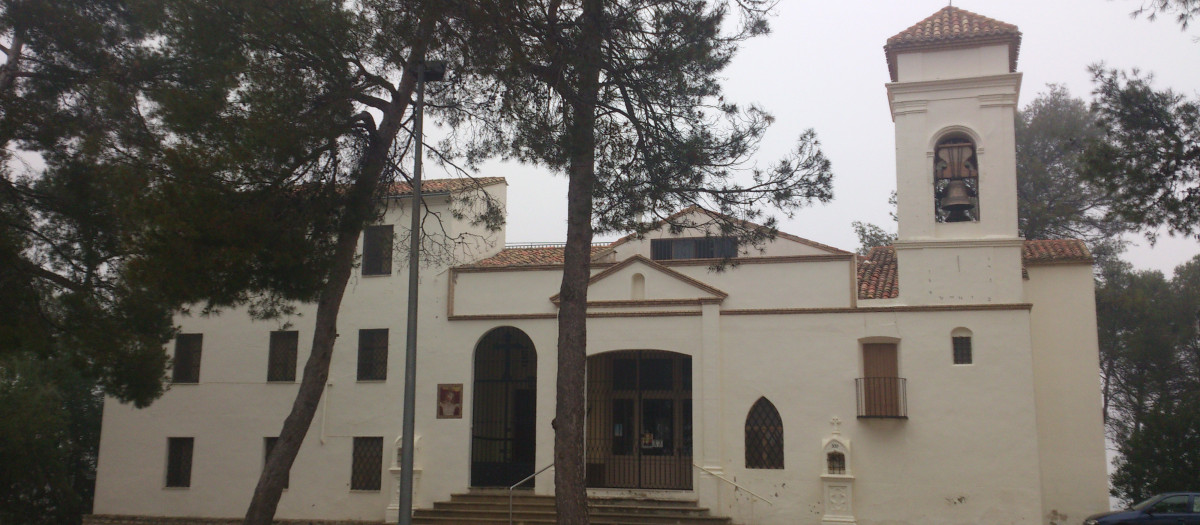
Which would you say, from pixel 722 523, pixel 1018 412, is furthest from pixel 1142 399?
pixel 722 523

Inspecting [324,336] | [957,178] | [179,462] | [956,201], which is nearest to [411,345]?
[324,336]

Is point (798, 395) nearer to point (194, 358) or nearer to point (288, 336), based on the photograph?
point (288, 336)

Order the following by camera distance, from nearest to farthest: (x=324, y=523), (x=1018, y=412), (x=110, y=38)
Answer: (x=110, y=38), (x=1018, y=412), (x=324, y=523)

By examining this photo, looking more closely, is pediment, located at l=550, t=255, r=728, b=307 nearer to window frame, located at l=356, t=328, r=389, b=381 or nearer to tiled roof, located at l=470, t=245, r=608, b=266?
tiled roof, located at l=470, t=245, r=608, b=266

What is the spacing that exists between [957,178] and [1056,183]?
14.3 metres

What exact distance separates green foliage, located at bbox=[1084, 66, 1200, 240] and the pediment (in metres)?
8.18

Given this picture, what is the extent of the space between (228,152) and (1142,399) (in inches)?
1103

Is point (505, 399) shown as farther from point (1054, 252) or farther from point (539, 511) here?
point (1054, 252)

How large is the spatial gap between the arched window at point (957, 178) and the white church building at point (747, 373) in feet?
0.14

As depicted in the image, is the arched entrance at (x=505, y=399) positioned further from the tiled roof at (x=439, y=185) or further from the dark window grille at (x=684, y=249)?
the dark window grille at (x=684, y=249)

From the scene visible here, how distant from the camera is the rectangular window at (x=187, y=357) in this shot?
22.8 meters

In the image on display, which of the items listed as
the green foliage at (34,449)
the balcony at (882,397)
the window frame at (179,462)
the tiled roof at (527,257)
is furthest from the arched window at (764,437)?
the green foliage at (34,449)

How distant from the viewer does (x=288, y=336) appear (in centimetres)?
2217

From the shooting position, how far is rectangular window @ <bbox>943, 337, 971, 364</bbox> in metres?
18.3
